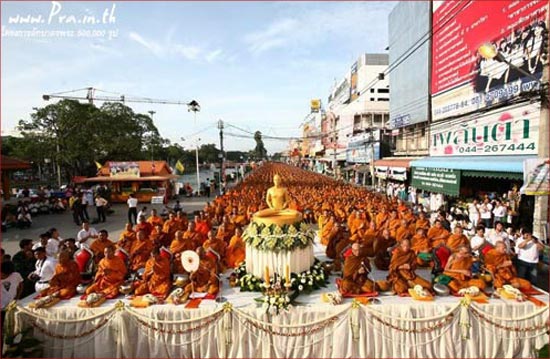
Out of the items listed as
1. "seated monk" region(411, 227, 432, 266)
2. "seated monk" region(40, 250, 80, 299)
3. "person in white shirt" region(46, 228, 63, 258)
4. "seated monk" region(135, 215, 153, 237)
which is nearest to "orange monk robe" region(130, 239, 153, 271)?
"seated monk" region(40, 250, 80, 299)

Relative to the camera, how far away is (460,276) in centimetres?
586

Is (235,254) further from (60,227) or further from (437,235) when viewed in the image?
(60,227)

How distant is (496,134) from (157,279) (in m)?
12.3

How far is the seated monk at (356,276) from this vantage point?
18.8 ft

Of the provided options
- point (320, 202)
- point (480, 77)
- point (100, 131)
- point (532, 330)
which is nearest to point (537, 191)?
point (532, 330)

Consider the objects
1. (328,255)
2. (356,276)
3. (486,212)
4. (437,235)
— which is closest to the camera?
(356,276)

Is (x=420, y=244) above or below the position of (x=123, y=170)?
below

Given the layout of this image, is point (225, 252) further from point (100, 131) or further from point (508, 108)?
point (100, 131)

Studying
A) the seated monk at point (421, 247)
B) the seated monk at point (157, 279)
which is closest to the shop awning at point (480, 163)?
the seated monk at point (421, 247)

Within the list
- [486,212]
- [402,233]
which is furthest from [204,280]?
[486,212]

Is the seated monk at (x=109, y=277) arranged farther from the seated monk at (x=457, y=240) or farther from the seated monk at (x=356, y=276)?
the seated monk at (x=457, y=240)

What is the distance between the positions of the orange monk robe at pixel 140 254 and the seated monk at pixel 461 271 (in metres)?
6.35

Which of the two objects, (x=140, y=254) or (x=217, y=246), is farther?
(x=217, y=246)

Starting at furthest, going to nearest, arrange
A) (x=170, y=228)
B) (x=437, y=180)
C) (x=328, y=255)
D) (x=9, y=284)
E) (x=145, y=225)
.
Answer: (x=437, y=180)
(x=145, y=225)
(x=170, y=228)
(x=328, y=255)
(x=9, y=284)
